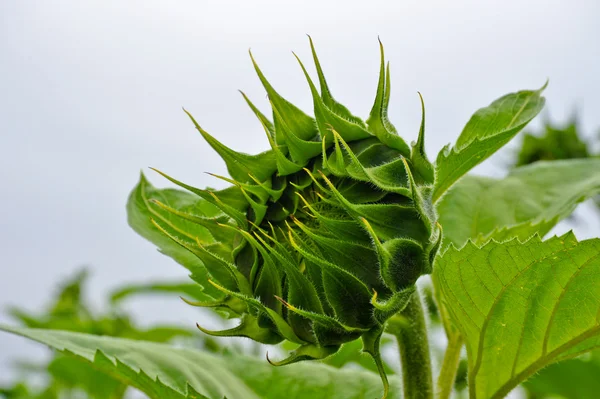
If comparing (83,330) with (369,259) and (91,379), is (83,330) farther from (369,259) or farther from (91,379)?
(369,259)

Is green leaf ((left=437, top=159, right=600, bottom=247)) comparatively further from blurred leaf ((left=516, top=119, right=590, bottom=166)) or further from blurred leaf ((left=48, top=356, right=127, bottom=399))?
blurred leaf ((left=516, top=119, right=590, bottom=166))

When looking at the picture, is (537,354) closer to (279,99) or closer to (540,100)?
(540,100)

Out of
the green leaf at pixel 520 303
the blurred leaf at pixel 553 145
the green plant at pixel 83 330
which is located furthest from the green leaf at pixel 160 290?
the blurred leaf at pixel 553 145

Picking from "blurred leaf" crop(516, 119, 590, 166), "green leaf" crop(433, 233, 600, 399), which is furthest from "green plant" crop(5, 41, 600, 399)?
"blurred leaf" crop(516, 119, 590, 166)

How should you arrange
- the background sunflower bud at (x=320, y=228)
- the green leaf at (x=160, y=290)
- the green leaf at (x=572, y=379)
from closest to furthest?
the background sunflower bud at (x=320, y=228)
the green leaf at (x=572, y=379)
the green leaf at (x=160, y=290)

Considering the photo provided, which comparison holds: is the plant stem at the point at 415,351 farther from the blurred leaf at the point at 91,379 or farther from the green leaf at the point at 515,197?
the blurred leaf at the point at 91,379

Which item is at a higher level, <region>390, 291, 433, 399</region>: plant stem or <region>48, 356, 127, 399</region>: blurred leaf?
<region>48, 356, 127, 399</region>: blurred leaf

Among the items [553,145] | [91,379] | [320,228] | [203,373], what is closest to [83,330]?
[91,379]
